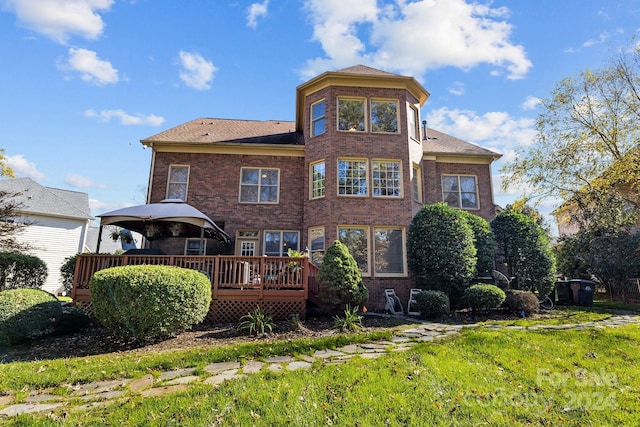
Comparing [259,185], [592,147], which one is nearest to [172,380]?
[259,185]

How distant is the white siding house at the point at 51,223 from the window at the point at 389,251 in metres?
20.8

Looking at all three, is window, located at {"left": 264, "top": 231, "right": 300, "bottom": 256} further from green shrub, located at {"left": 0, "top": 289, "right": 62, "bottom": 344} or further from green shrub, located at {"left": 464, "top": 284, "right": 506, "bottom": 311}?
green shrub, located at {"left": 0, "top": 289, "right": 62, "bottom": 344}

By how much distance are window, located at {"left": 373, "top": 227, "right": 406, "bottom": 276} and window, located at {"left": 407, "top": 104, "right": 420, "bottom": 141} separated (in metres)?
4.18

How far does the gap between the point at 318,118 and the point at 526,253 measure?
29.9ft

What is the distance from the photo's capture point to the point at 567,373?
4266 millimetres

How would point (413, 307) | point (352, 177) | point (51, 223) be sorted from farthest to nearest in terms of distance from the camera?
1. point (51, 223)
2. point (352, 177)
3. point (413, 307)

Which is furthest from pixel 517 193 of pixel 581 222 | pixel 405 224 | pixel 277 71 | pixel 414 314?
pixel 277 71

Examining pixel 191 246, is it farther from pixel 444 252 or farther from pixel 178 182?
pixel 444 252

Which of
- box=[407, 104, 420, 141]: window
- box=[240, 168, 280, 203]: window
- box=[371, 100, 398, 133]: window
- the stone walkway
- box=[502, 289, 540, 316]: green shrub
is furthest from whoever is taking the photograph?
box=[240, 168, 280, 203]: window

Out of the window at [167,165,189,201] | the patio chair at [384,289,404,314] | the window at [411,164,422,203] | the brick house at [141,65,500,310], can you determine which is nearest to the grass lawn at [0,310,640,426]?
the patio chair at [384,289,404,314]

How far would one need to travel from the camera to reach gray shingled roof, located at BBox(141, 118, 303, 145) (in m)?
13.7

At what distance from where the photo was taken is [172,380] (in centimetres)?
416

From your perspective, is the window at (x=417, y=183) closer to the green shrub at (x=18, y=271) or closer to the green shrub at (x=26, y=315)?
the green shrub at (x=26, y=315)

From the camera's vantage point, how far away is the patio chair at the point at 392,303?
10153 millimetres
